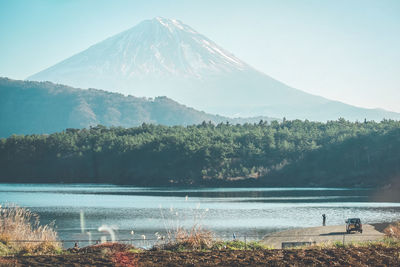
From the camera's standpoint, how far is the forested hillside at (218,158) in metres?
104

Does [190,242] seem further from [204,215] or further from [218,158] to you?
[218,158]

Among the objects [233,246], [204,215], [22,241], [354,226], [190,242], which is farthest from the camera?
[204,215]

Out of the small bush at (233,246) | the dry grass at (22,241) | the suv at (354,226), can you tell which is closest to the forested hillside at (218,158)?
the suv at (354,226)

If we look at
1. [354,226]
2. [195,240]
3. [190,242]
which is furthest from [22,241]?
[354,226]

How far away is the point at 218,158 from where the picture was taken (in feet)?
361

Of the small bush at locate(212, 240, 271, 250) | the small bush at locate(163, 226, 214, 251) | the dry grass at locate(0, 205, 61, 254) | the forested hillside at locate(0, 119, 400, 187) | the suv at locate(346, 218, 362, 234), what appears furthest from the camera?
the forested hillside at locate(0, 119, 400, 187)

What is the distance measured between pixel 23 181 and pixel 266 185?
162ft

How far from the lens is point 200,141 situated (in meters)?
117

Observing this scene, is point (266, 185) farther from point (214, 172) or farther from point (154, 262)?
point (154, 262)

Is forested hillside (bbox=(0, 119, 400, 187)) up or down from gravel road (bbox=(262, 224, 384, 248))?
up

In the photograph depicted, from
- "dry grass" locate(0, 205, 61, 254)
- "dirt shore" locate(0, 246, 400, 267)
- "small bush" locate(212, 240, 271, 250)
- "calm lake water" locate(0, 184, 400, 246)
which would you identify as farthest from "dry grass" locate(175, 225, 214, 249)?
"calm lake water" locate(0, 184, 400, 246)

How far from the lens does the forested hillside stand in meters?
104

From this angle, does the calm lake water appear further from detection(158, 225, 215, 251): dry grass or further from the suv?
detection(158, 225, 215, 251): dry grass

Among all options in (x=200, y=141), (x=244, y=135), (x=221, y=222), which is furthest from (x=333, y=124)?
(x=221, y=222)
